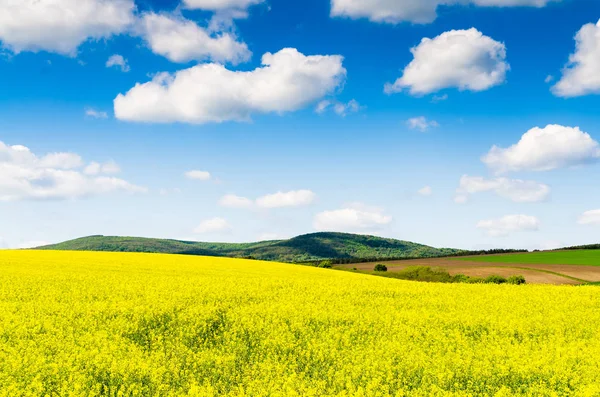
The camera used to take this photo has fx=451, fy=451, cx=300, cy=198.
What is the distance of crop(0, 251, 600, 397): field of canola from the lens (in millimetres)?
9398

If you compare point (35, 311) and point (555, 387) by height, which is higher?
point (35, 311)

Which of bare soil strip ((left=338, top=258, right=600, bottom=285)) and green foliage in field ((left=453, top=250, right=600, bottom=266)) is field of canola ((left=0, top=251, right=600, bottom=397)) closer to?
bare soil strip ((left=338, top=258, right=600, bottom=285))

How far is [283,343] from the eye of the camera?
470 inches

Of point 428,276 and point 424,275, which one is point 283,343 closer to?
point 428,276

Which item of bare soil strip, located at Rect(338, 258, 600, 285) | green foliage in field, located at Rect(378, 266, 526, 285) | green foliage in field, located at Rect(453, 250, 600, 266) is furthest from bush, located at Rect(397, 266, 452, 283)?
green foliage in field, located at Rect(453, 250, 600, 266)

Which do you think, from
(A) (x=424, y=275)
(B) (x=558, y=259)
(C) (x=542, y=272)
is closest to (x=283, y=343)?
(A) (x=424, y=275)

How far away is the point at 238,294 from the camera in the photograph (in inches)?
697

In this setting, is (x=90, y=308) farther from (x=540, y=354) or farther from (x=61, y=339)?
(x=540, y=354)

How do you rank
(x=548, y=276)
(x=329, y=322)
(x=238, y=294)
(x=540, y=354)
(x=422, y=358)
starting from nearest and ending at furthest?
→ (x=422, y=358) → (x=540, y=354) → (x=329, y=322) → (x=238, y=294) → (x=548, y=276)

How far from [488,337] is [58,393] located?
1122 cm

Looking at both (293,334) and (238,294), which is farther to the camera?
(238,294)

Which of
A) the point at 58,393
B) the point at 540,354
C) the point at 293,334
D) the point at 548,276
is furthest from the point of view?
the point at 548,276

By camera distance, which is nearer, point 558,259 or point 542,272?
point 542,272

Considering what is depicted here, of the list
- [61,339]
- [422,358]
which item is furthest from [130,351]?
[422,358]
